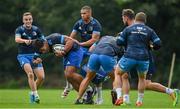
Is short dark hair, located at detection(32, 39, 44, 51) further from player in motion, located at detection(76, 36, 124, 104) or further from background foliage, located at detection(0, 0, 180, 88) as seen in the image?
background foliage, located at detection(0, 0, 180, 88)

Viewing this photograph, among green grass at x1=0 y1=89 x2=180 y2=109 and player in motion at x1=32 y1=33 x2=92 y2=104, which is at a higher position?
player in motion at x1=32 y1=33 x2=92 y2=104

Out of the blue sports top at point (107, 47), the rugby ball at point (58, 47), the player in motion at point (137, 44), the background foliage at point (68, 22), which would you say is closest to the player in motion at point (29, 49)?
the rugby ball at point (58, 47)

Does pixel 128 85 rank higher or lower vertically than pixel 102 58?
lower

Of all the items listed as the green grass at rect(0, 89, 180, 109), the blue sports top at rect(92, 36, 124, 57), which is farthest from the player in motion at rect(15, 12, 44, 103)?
the blue sports top at rect(92, 36, 124, 57)

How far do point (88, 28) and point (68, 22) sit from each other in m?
30.3

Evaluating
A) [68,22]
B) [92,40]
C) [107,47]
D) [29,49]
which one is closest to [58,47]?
[92,40]

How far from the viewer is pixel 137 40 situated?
62.8 feet

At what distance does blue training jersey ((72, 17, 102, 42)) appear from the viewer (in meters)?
21.6

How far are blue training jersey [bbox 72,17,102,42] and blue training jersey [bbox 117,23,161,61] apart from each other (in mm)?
2326

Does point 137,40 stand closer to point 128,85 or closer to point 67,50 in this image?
point 128,85

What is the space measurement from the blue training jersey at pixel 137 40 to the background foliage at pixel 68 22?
28.4 meters

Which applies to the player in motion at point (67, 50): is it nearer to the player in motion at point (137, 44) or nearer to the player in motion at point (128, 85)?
the player in motion at point (128, 85)

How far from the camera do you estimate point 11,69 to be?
56688mm

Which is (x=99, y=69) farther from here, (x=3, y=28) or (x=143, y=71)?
(x=3, y=28)
